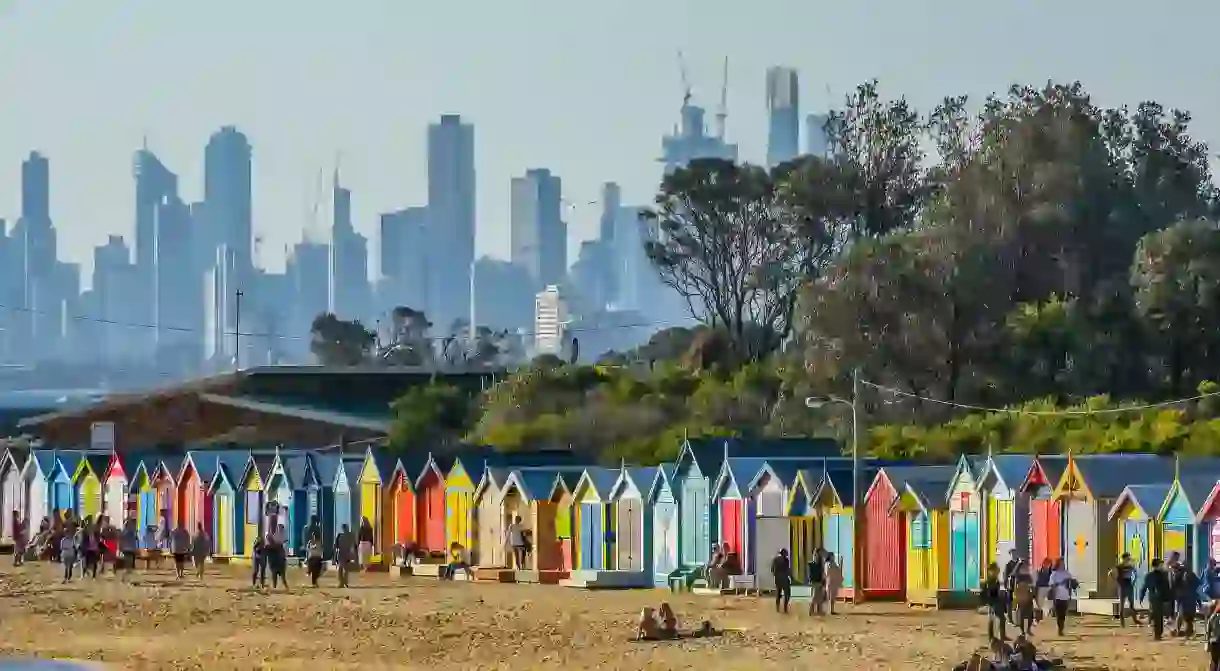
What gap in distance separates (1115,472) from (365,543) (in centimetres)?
2038

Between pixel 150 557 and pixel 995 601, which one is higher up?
pixel 995 601

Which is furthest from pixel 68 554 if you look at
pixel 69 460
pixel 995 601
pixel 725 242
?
pixel 725 242

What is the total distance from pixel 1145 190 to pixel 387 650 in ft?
133

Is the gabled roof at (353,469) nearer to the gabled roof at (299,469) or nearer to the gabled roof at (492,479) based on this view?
the gabled roof at (299,469)

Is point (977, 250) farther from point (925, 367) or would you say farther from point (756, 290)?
point (756, 290)

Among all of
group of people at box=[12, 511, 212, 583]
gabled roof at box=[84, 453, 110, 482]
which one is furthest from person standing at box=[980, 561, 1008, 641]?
gabled roof at box=[84, 453, 110, 482]

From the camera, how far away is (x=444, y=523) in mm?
52625

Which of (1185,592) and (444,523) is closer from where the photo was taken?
(1185,592)

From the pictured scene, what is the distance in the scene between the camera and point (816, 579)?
3981cm

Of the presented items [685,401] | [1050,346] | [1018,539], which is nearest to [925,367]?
[1050,346]

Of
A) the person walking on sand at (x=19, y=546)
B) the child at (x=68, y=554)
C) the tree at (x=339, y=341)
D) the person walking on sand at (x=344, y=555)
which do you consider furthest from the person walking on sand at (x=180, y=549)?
the tree at (x=339, y=341)

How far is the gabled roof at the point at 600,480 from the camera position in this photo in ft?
157

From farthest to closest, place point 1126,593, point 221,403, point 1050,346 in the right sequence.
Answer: point 221,403
point 1050,346
point 1126,593

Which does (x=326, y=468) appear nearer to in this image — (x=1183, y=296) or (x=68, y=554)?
(x=68, y=554)
